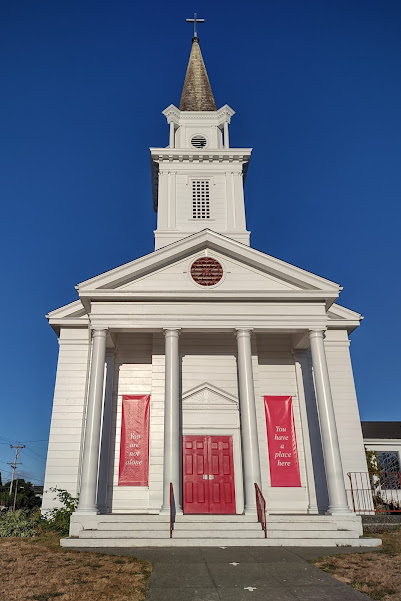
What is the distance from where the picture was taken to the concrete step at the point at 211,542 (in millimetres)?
11125

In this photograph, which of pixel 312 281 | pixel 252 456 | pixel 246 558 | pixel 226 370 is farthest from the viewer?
pixel 226 370

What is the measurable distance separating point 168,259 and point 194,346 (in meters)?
Result: 3.89

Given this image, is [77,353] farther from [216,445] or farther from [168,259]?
[216,445]

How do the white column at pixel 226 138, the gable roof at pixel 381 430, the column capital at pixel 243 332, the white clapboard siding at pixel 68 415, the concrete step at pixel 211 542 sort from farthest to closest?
the gable roof at pixel 381 430 < the white column at pixel 226 138 < the white clapboard siding at pixel 68 415 < the column capital at pixel 243 332 < the concrete step at pixel 211 542

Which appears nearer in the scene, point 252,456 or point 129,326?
point 252,456

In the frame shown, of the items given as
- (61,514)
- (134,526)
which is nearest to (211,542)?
(134,526)

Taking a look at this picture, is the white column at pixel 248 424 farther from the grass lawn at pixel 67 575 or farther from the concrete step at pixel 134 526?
the grass lawn at pixel 67 575

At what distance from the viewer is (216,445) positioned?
53.7 ft

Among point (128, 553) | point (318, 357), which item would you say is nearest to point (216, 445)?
point (318, 357)

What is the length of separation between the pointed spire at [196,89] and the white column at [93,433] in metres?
19.9

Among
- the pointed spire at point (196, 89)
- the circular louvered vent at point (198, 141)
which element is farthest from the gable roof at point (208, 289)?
the pointed spire at point (196, 89)

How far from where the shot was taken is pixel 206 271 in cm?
1653

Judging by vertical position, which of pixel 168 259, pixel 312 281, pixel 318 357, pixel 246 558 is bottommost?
pixel 246 558

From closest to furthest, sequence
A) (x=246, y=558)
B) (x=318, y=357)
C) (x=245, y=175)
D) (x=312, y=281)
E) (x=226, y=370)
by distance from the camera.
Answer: (x=246, y=558)
(x=318, y=357)
(x=312, y=281)
(x=226, y=370)
(x=245, y=175)
